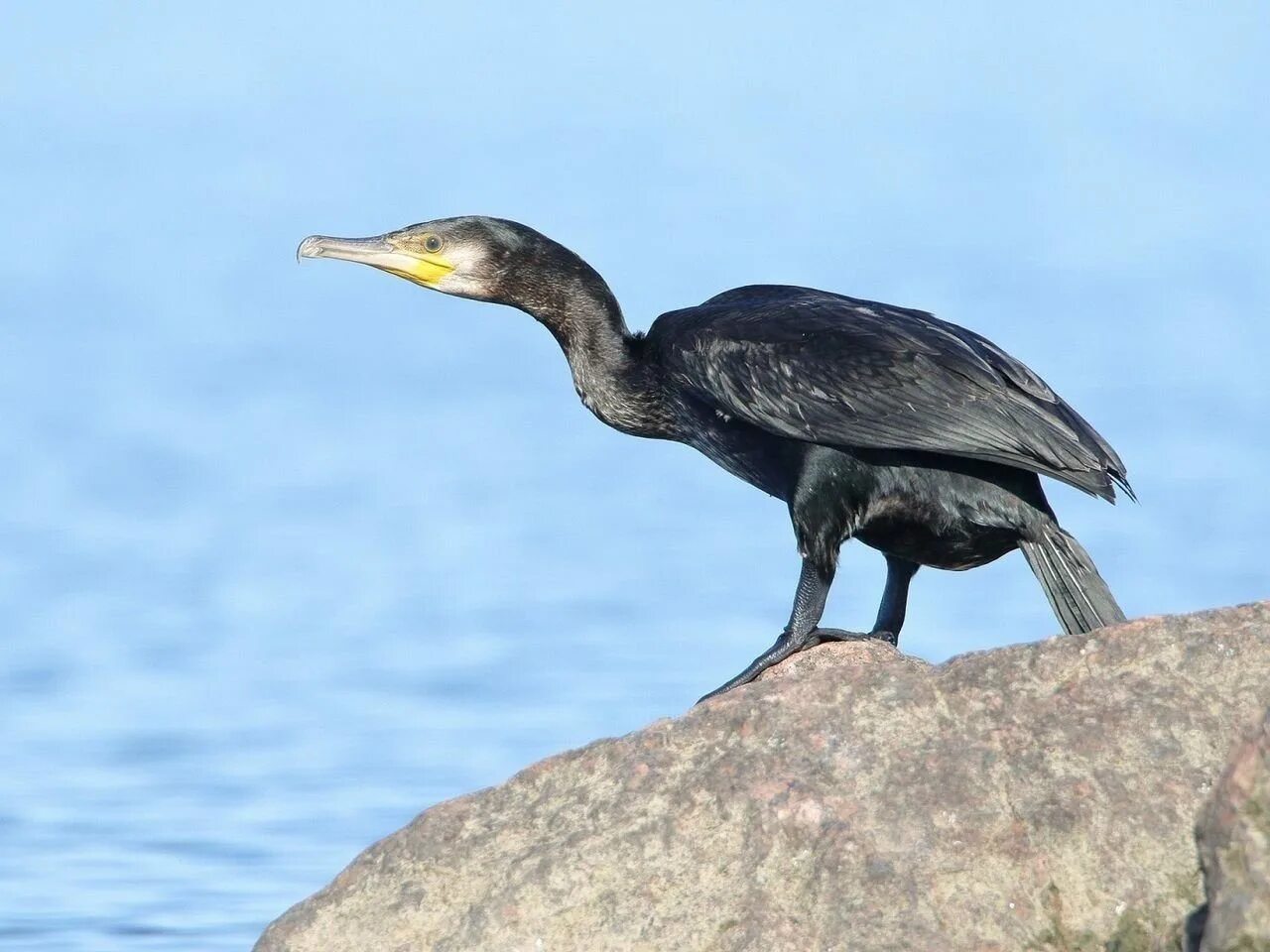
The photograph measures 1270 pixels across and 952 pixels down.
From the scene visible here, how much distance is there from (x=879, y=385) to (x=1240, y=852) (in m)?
3.10

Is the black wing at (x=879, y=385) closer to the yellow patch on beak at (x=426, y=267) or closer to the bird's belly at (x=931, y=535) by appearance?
the bird's belly at (x=931, y=535)

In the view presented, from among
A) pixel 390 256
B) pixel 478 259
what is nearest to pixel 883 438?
pixel 478 259

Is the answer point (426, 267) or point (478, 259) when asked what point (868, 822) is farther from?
point (426, 267)

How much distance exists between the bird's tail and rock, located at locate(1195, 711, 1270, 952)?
2680 millimetres

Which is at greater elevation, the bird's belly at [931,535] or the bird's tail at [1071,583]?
the bird's belly at [931,535]

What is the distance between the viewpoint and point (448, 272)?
7.04m

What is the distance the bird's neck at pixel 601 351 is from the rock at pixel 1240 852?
3817mm

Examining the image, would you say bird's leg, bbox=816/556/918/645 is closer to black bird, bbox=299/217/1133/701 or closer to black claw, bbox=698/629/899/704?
black bird, bbox=299/217/1133/701

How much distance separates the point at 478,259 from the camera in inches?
275

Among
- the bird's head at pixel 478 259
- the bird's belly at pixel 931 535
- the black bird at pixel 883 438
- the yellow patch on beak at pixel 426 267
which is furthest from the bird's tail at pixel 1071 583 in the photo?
the yellow patch on beak at pixel 426 267

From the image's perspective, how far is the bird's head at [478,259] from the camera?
692cm

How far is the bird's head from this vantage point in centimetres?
692

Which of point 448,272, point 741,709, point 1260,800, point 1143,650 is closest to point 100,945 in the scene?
point 448,272

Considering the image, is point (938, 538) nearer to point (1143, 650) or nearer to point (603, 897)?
point (1143, 650)
